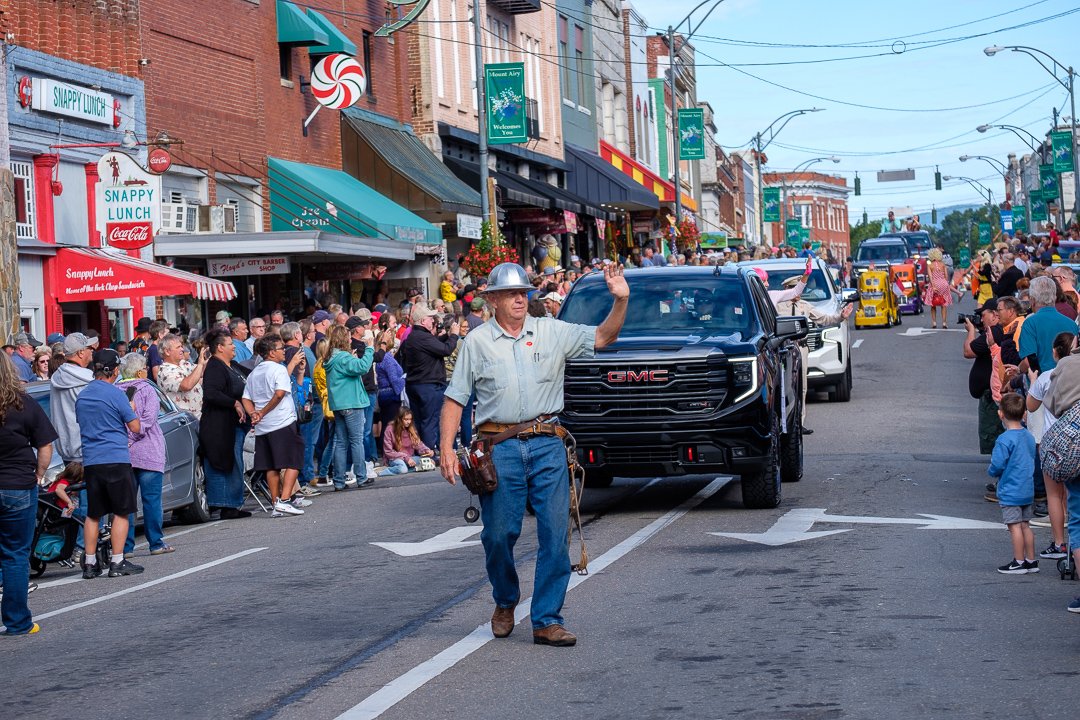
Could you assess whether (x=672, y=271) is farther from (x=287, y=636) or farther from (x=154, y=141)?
(x=154, y=141)

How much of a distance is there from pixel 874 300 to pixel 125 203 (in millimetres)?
24237

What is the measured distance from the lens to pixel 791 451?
15125 millimetres

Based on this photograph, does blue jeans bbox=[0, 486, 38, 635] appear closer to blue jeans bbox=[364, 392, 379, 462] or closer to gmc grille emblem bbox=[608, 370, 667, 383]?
gmc grille emblem bbox=[608, 370, 667, 383]

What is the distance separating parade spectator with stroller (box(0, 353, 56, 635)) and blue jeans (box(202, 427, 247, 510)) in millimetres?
5821

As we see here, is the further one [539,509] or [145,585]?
[145,585]


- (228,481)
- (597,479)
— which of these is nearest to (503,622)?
(597,479)

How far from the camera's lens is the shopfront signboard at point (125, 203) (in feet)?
69.5

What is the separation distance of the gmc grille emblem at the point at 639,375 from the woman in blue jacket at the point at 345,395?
5429mm

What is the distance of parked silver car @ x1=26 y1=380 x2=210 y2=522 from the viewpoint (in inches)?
590

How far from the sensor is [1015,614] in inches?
348

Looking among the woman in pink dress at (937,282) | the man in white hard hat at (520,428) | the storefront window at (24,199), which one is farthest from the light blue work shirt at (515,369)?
the woman in pink dress at (937,282)

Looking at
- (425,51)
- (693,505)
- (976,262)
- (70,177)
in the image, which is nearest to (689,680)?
(693,505)

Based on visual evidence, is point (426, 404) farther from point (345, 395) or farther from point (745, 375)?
point (745, 375)

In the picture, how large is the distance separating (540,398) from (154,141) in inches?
634
